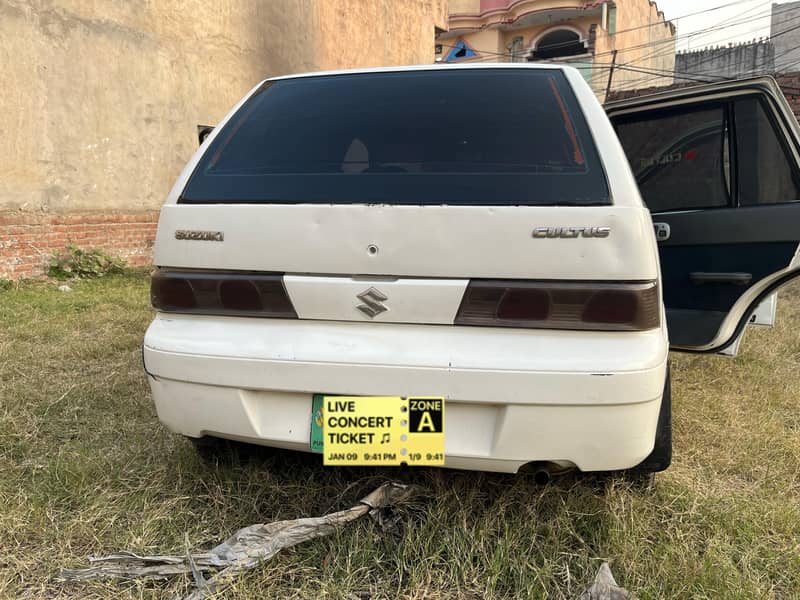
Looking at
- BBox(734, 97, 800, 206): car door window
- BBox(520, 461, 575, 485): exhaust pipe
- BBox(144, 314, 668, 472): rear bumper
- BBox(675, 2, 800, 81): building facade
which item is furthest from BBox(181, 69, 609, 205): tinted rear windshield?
BBox(675, 2, 800, 81): building facade

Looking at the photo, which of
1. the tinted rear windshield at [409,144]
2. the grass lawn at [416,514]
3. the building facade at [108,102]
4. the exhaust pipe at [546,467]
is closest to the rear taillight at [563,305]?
the tinted rear windshield at [409,144]

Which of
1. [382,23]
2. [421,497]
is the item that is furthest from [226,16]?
[421,497]

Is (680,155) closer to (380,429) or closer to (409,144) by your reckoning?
(409,144)

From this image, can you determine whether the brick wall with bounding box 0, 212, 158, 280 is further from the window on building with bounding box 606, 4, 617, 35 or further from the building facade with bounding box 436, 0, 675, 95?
the window on building with bounding box 606, 4, 617, 35

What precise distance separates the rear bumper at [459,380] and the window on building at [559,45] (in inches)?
922

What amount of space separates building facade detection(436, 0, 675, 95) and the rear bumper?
21.6 meters

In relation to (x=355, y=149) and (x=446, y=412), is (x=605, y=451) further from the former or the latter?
(x=355, y=149)

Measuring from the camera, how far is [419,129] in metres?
1.94

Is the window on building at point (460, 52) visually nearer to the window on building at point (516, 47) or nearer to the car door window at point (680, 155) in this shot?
the window on building at point (516, 47)

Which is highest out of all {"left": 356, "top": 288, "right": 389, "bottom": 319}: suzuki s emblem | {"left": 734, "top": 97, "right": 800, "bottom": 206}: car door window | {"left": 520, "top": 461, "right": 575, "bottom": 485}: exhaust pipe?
{"left": 734, "top": 97, "right": 800, "bottom": 206}: car door window

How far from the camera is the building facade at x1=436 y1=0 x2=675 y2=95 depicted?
2152 centimetres

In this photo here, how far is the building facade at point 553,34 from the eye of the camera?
70.6 ft

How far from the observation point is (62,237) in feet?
20.5

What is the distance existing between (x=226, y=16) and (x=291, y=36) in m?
1.42
